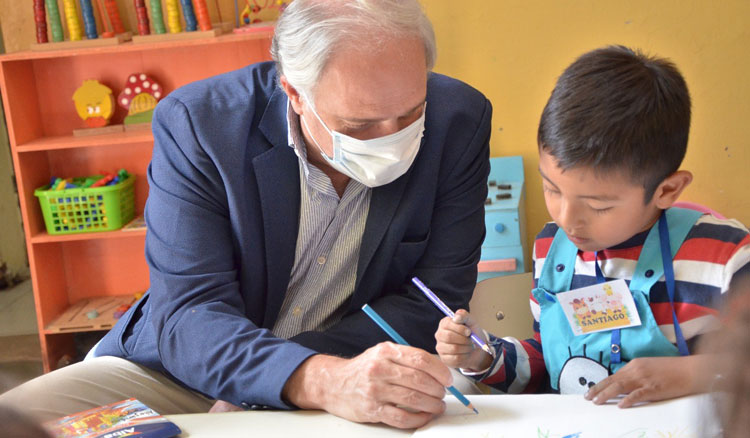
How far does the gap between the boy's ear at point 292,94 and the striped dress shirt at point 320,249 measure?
0.04 metres

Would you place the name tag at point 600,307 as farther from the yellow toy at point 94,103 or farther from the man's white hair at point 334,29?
the yellow toy at point 94,103

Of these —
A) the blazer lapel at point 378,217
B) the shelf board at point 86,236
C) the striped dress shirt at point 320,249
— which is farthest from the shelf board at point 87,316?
the blazer lapel at point 378,217

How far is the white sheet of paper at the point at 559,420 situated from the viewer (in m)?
1.06

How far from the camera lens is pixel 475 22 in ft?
10.6

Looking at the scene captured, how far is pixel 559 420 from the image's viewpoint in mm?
1099

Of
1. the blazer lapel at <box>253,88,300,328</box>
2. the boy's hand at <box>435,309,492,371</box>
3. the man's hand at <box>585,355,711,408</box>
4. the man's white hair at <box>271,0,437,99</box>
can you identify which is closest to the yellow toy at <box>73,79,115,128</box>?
the blazer lapel at <box>253,88,300,328</box>

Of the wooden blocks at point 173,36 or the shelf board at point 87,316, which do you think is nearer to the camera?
the wooden blocks at point 173,36

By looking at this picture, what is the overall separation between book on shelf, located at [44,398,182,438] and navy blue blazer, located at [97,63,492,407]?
18 cm

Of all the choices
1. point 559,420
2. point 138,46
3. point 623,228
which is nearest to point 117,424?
point 559,420

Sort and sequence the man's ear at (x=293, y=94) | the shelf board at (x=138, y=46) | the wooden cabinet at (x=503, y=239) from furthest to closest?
the shelf board at (x=138, y=46) → the wooden cabinet at (x=503, y=239) → the man's ear at (x=293, y=94)

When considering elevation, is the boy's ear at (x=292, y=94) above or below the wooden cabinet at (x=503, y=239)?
above

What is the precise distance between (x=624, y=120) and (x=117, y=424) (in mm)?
924

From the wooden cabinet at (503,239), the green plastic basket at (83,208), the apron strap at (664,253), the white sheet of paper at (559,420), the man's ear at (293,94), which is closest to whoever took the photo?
the white sheet of paper at (559,420)

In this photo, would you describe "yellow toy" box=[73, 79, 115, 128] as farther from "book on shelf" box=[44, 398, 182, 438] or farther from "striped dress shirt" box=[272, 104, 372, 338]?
"book on shelf" box=[44, 398, 182, 438]
